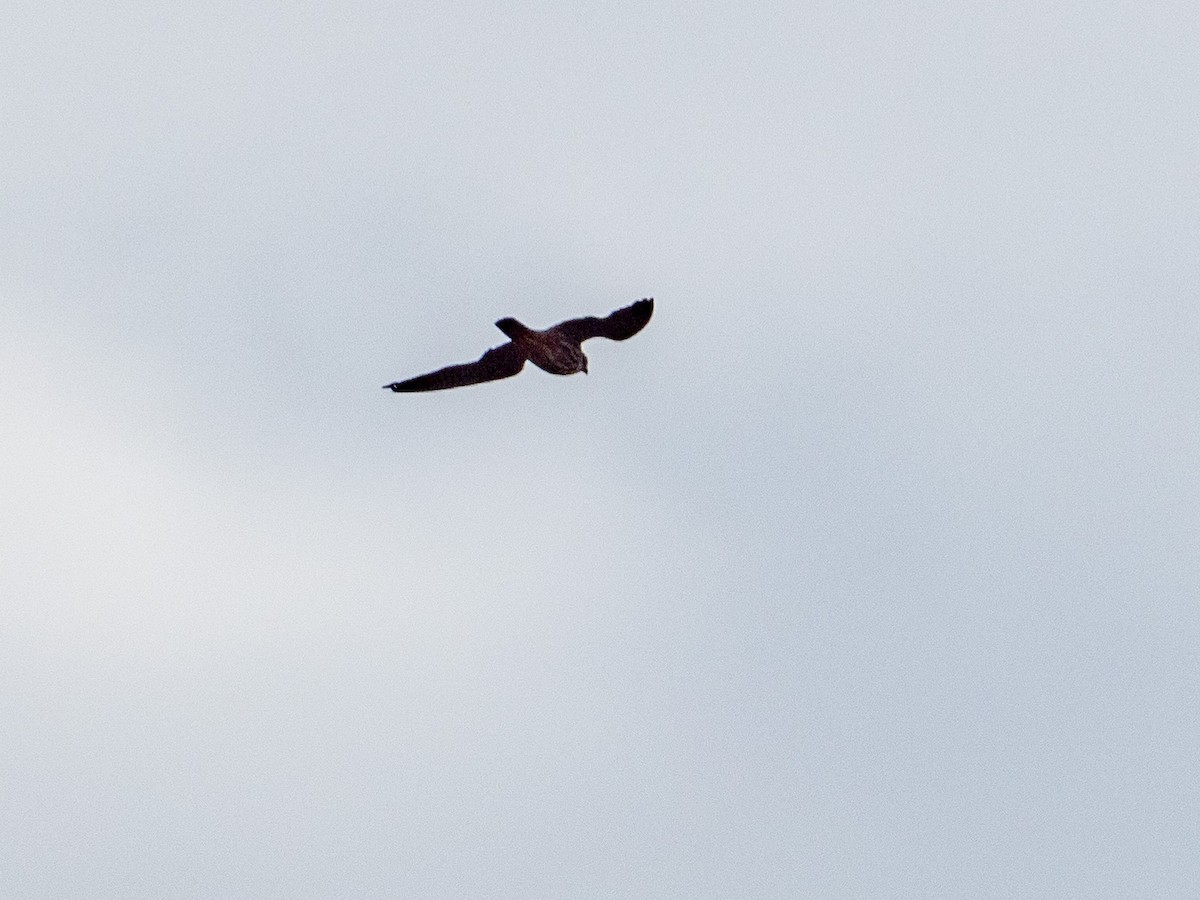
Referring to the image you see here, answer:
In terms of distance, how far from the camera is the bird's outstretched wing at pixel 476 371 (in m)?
43.9

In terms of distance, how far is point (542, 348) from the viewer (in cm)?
4419

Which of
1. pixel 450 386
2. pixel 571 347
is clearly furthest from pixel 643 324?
pixel 450 386

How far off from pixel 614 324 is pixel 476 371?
3691 millimetres

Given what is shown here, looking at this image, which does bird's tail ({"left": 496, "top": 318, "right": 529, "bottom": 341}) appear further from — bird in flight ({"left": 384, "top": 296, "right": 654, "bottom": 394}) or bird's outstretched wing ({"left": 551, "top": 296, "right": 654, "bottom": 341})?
bird's outstretched wing ({"left": 551, "top": 296, "right": 654, "bottom": 341})

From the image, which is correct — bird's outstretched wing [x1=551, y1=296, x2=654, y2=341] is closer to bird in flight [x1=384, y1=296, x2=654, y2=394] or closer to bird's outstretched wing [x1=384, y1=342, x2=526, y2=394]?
bird in flight [x1=384, y1=296, x2=654, y2=394]

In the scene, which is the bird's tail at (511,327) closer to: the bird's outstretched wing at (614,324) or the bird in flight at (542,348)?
the bird in flight at (542,348)

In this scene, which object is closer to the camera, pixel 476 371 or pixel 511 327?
pixel 511 327

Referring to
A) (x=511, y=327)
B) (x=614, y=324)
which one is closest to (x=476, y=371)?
(x=511, y=327)

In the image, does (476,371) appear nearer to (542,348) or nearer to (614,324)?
(542,348)

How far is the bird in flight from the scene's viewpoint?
43.9 metres

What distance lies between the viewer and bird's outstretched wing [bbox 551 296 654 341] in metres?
44.1

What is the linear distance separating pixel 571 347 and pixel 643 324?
1929 millimetres

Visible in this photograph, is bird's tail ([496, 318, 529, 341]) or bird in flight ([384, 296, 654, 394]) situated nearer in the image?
bird's tail ([496, 318, 529, 341])

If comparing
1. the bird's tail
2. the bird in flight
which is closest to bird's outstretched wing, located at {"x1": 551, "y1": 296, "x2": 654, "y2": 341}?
the bird in flight
